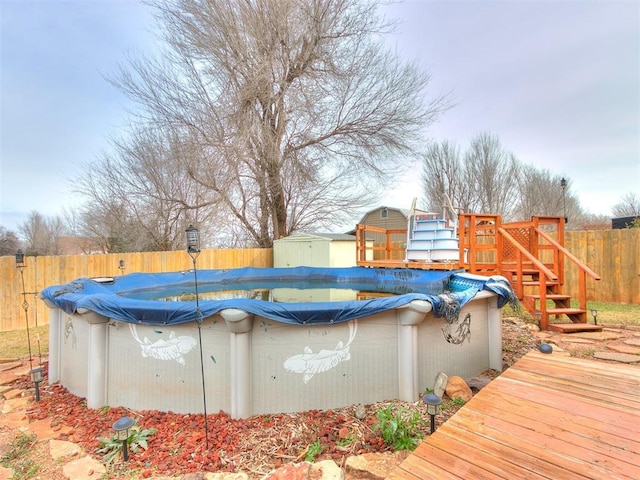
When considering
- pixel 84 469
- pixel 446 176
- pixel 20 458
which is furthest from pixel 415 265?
pixel 446 176

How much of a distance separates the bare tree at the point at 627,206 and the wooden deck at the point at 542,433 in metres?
25.3

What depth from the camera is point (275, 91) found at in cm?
997

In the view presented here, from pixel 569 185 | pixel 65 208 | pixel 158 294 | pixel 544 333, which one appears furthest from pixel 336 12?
pixel 569 185

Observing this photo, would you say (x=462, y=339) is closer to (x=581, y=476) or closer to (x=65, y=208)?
(x=581, y=476)

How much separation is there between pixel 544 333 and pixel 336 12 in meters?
10.3

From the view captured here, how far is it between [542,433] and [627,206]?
2801cm

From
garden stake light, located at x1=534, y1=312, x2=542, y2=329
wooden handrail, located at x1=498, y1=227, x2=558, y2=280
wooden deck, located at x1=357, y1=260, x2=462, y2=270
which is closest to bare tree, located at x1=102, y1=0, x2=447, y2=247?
wooden deck, located at x1=357, y1=260, x2=462, y2=270

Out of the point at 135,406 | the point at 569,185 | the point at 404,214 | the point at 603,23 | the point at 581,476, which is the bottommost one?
the point at 135,406

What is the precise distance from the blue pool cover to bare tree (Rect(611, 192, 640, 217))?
22541 mm

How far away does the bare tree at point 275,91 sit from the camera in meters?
9.41

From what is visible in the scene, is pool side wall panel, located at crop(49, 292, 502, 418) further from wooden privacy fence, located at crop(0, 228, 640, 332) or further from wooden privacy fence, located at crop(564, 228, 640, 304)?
wooden privacy fence, located at crop(564, 228, 640, 304)

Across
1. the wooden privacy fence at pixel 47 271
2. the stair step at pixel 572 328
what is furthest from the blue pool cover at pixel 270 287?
the wooden privacy fence at pixel 47 271

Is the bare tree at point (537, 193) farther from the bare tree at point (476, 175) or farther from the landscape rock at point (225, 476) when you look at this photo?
the landscape rock at point (225, 476)

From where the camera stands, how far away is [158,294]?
592 centimetres
